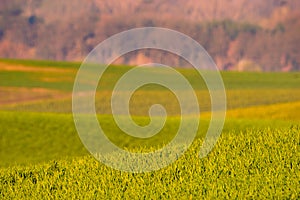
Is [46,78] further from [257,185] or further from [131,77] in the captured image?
[257,185]

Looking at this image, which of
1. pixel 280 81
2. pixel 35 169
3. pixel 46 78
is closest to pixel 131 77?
pixel 46 78

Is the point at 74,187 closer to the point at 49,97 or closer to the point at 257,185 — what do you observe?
the point at 257,185

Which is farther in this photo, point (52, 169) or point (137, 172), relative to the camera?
point (52, 169)

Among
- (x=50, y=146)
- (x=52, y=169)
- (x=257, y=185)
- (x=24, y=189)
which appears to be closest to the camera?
(x=257, y=185)

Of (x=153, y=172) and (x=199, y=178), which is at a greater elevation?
(x=153, y=172)

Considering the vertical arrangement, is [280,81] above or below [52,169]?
above

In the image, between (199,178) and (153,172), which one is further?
(153,172)

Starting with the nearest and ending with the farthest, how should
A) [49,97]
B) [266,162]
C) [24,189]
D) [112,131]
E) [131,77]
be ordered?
[266,162] < [24,189] < [112,131] < [49,97] < [131,77]

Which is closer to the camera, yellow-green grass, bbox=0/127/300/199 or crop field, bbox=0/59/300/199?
yellow-green grass, bbox=0/127/300/199

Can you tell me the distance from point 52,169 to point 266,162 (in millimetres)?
6368

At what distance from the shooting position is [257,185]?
1098 centimetres

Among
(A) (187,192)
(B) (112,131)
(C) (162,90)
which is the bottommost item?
(A) (187,192)

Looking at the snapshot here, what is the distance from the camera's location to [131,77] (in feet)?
335

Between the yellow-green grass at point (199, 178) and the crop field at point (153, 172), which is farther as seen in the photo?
the crop field at point (153, 172)
